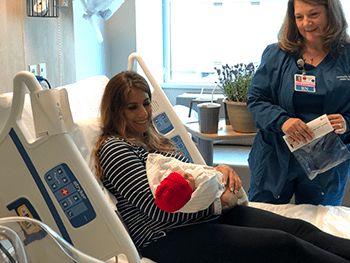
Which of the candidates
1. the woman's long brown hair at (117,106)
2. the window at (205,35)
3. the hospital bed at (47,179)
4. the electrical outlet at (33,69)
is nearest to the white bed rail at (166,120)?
the woman's long brown hair at (117,106)

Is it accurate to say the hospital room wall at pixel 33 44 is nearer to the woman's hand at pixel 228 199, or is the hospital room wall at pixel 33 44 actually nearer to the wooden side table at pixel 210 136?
the wooden side table at pixel 210 136

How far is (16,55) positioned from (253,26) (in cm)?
301

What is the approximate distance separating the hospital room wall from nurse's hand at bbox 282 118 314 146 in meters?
1.35

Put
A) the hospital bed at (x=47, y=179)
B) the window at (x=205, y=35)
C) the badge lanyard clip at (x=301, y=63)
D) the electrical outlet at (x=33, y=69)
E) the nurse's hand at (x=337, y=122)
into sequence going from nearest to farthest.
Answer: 1. the hospital bed at (x=47, y=179)
2. the nurse's hand at (x=337, y=122)
3. the badge lanyard clip at (x=301, y=63)
4. the electrical outlet at (x=33, y=69)
5. the window at (x=205, y=35)

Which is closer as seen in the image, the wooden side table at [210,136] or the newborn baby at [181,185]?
the newborn baby at [181,185]

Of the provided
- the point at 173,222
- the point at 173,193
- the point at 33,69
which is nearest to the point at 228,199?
the point at 173,222

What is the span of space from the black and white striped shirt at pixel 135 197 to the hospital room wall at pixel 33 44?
2.78ft

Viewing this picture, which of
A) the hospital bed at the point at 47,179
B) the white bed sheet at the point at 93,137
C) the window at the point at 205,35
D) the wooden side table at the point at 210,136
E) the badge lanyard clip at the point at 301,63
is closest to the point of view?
the hospital bed at the point at 47,179

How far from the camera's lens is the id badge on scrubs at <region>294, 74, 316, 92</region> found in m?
1.73

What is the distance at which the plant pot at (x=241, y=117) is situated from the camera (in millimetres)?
2182

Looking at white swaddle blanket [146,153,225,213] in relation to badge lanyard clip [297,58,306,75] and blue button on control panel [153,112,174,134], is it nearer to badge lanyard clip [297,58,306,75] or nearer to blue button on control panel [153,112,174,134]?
blue button on control panel [153,112,174,134]

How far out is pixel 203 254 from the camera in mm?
1215

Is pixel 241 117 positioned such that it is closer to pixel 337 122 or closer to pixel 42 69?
pixel 337 122

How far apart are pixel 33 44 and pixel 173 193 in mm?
1342
